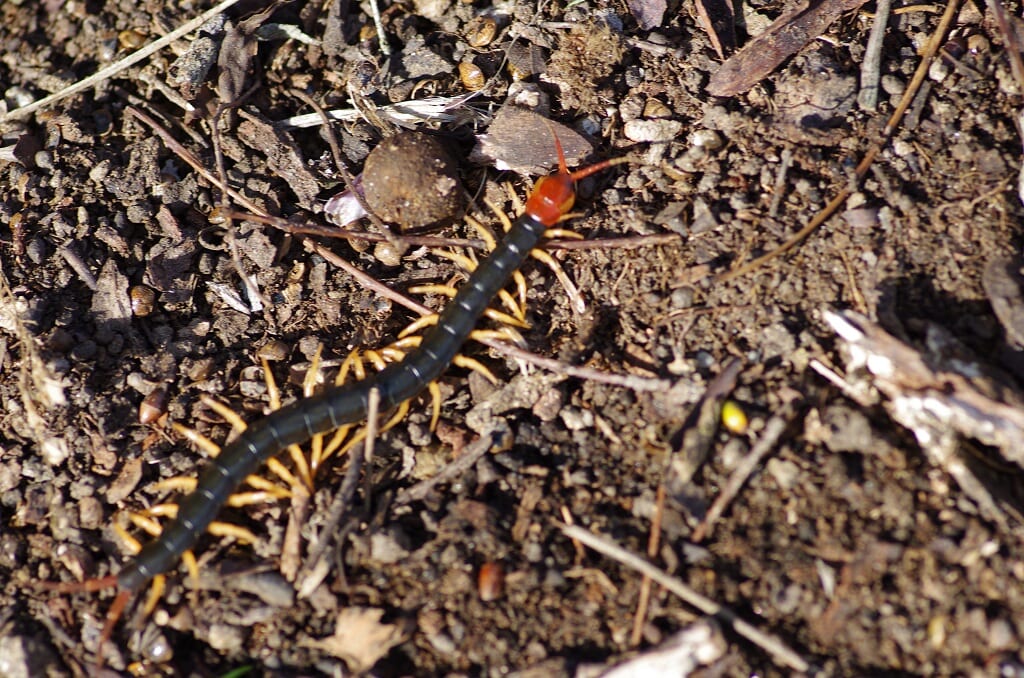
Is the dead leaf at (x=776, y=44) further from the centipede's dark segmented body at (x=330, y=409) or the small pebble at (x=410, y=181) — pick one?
the small pebble at (x=410, y=181)

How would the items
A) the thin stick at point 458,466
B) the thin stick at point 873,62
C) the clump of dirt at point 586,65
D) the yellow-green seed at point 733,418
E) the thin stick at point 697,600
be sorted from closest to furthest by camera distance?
the thin stick at point 697,600 < the yellow-green seed at point 733,418 < the thin stick at point 458,466 < the thin stick at point 873,62 < the clump of dirt at point 586,65

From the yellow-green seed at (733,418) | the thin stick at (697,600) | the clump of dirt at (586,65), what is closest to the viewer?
the thin stick at (697,600)

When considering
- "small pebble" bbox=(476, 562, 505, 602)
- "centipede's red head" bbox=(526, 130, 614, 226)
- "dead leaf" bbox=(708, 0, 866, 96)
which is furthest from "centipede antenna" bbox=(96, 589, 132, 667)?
"dead leaf" bbox=(708, 0, 866, 96)

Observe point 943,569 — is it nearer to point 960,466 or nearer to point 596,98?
point 960,466

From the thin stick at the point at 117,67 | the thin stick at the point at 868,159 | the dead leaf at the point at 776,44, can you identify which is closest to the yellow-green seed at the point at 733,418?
the thin stick at the point at 868,159

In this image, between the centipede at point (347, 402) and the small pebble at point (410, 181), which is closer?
the centipede at point (347, 402)

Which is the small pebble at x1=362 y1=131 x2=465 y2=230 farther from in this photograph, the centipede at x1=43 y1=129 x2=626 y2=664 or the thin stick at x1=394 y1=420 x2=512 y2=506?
the thin stick at x1=394 y1=420 x2=512 y2=506

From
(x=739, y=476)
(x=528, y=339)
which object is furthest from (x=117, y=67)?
(x=739, y=476)
